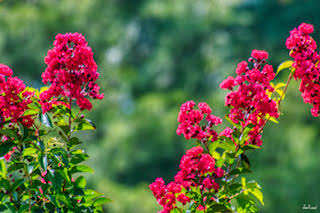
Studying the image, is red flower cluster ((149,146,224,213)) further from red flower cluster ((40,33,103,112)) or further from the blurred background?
the blurred background

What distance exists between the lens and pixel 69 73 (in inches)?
85.1

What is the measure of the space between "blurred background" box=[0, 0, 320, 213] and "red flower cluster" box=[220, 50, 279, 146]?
43.2ft

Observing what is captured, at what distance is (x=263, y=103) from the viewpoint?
7.06ft

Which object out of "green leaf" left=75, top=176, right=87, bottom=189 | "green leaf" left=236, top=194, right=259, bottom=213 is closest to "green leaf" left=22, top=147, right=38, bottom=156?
"green leaf" left=75, top=176, right=87, bottom=189

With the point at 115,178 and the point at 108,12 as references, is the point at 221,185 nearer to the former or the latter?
the point at 115,178

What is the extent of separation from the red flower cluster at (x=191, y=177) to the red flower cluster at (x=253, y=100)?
0.20 meters

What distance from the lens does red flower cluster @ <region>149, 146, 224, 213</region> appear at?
2.14 meters

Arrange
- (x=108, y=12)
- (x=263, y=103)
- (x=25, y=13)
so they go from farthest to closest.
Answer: (x=108, y=12) < (x=25, y=13) < (x=263, y=103)

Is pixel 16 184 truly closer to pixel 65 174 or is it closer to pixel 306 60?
pixel 65 174

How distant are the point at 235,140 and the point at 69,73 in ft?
2.42

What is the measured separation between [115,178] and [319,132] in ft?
24.9

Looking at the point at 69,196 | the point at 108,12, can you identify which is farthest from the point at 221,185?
the point at 108,12

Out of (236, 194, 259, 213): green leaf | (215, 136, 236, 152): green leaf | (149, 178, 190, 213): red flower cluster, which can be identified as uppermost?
(215, 136, 236, 152): green leaf

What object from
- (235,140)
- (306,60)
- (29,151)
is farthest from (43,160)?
(306,60)
